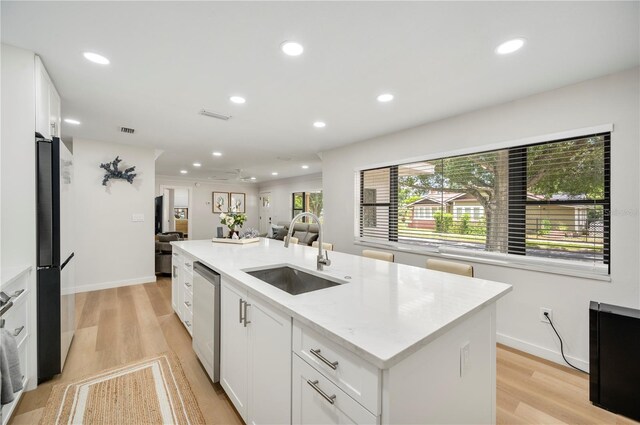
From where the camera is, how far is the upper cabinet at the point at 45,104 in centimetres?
196

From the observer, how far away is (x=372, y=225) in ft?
13.7

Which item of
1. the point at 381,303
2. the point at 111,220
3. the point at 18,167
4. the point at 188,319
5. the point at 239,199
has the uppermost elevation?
the point at 239,199

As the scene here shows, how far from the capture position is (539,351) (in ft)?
8.05

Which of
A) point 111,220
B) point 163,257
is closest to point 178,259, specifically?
point 111,220

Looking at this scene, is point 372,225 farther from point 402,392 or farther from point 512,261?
point 402,392

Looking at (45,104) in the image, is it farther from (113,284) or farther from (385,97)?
(113,284)

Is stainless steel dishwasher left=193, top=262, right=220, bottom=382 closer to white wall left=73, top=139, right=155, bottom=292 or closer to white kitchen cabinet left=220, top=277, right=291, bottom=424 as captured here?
white kitchen cabinet left=220, top=277, right=291, bottom=424

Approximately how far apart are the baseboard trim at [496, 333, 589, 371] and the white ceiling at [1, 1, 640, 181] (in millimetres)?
2287

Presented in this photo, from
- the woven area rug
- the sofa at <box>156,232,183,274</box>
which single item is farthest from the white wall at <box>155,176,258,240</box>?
the woven area rug

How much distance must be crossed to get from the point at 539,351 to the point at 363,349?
8.54 ft

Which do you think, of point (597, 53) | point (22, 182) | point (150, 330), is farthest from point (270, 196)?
point (597, 53)

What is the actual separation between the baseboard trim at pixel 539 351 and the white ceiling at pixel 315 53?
2287 mm

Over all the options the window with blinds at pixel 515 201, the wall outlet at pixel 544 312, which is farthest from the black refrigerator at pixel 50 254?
the wall outlet at pixel 544 312

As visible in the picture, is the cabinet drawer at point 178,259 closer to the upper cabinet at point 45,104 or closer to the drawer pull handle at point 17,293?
the drawer pull handle at point 17,293
